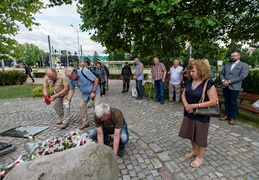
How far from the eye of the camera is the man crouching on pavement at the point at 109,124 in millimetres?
2564

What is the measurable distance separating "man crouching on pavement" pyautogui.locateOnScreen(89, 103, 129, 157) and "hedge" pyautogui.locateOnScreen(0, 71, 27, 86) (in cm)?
1559

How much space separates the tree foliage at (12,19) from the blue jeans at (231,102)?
13.7 metres

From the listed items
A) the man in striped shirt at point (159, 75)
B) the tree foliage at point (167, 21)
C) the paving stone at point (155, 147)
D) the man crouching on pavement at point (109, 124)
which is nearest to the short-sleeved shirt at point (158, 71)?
the man in striped shirt at point (159, 75)

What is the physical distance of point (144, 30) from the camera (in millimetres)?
7566

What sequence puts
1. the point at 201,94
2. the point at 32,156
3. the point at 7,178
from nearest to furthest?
the point at 7,178 < the point at 201,94 < the point at 32,156

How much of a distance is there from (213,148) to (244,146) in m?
0.70

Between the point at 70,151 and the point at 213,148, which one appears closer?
the point at 70,151

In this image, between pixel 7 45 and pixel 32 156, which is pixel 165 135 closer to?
pixel 32 156

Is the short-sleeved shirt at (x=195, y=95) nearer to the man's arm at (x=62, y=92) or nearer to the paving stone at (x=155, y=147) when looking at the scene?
the paving stone at (x=155, y=147)

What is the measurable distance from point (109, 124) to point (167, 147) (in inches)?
57.5

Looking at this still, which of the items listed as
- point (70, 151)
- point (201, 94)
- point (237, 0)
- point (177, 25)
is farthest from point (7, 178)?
point (237, 0)

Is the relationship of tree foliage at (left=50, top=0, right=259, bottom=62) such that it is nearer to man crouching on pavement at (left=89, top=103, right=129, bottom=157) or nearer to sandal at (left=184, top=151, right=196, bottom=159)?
man crouching on pavement at (left=89, top=103, right=129, bottom=157)

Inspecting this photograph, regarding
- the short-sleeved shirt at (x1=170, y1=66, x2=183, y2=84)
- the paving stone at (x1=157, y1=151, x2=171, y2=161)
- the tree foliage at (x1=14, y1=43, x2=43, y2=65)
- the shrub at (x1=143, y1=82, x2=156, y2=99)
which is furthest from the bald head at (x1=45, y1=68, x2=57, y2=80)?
the tree foliage at (x1=14, y1=43, x2=43, y2=65)

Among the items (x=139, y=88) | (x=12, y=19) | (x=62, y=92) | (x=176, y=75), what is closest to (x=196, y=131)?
(x=62, y=92)
